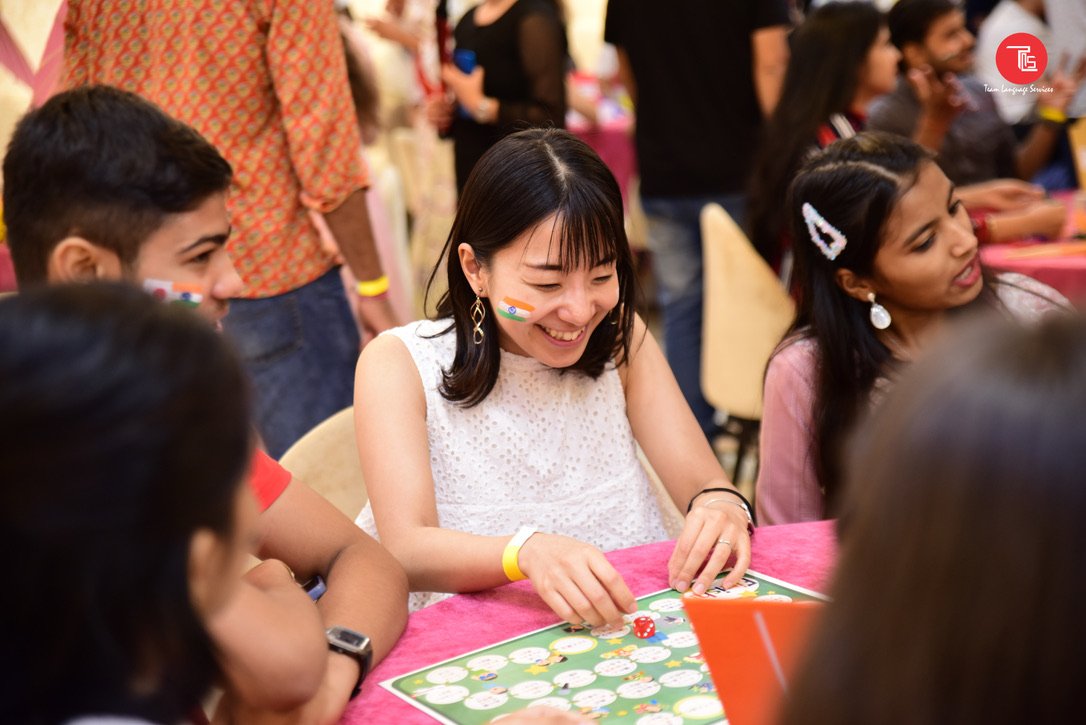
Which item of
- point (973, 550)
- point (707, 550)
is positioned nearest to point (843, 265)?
point (707, 550)

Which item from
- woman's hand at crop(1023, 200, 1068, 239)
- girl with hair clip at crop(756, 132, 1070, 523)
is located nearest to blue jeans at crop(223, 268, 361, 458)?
girl with hair clip at crop(756, 132, 1070, 523)

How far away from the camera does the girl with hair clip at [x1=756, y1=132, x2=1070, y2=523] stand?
6.72 ft

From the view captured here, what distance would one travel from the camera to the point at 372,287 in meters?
2.51

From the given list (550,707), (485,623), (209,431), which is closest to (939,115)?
(485,623)

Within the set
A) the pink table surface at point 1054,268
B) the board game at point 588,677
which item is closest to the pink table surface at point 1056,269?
the pink table surface at point 1054,268

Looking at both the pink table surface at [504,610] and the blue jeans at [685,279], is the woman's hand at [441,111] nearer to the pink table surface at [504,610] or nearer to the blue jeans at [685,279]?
the blue jeans at [685,279]

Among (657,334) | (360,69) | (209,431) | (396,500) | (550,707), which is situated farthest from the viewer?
(657,334)

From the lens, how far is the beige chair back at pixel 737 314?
314 centimetres

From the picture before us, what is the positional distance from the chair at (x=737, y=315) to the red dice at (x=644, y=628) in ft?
6.11

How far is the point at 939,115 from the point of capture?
3.47m

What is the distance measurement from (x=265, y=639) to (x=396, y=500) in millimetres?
568

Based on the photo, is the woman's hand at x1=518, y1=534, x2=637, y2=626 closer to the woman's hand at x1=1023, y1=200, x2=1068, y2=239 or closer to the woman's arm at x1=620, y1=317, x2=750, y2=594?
the woman's arm at x1=620, y1=317, x2=750, y2=594

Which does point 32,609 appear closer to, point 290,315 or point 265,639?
point 265,639

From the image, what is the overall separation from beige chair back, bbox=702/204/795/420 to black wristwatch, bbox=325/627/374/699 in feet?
6.49
